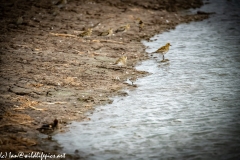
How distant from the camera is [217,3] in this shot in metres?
28.0

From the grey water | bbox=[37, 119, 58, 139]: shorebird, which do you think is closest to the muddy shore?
bbox=[37, 119, 58, 139]: shorebird

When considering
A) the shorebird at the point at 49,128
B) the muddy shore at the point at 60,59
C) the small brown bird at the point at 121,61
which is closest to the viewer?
the shorebird at the point at 49,128

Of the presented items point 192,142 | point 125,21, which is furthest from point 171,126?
point 125,21

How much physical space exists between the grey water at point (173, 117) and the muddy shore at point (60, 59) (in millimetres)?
556

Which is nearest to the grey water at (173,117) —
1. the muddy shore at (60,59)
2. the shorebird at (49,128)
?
the shorebird at (49,128)

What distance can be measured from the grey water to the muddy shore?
0.56 meters

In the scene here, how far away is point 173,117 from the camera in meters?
8.81

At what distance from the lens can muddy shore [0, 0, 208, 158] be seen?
863 cm

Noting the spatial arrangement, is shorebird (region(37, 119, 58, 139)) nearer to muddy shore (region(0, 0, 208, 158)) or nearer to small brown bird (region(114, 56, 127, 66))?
muddy shore (region(0, 0, 208, 158))

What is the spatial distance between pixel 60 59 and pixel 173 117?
5524mm

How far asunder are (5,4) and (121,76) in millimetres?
11905

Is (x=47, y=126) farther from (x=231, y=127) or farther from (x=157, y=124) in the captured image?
(x=231, y=127)

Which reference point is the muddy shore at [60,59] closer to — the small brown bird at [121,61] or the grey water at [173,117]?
the small brown bird at [121,61]

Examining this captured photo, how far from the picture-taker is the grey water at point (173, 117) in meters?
7.25
